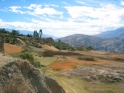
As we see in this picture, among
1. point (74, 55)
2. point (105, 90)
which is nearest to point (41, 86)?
point (105, 90)

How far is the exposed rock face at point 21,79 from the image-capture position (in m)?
14.6

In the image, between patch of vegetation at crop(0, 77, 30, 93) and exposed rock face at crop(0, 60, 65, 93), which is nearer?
patch of vegetation at crop(0, 77, 30, 93)

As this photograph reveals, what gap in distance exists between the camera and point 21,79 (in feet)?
51.6

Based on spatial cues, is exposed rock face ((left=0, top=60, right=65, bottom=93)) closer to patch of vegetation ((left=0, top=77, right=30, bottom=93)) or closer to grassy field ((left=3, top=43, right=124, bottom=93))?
patch of vegetation ((left=0, top=77, right=30, bottom=93))

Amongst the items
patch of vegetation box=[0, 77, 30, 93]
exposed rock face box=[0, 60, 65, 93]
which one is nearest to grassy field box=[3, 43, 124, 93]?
exposed rock face box=[0, 60, 65, 93]

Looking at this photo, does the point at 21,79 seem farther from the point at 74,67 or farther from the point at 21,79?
the point at 74,67

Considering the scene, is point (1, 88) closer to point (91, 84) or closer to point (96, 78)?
point (91, 84)

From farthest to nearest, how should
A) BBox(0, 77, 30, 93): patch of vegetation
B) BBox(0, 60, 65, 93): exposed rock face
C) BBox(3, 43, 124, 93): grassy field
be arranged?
BBox(3, 43, 124, 93): grassy field
BBox(0, 60, 65, 93): exposed rock face
BBox(0, 77, 30, 93): patch of vegetation

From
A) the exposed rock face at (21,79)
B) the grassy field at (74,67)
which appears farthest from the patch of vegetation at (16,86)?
the grassy field at (74,67)

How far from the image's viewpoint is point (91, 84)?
2221 inches

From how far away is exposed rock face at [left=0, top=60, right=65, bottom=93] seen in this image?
14.6m

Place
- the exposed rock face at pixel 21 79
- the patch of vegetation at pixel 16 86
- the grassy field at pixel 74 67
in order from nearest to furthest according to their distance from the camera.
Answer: the patch of vegetation at pixel 16 86 < the exposed rock face at pixel 21 79 < the grassy field at pixel 74 67

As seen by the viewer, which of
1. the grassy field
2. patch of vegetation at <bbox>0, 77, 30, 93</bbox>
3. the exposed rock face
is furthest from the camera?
the grassy field

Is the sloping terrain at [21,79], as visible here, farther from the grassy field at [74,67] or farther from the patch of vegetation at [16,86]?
the grassy field at [74,67]
